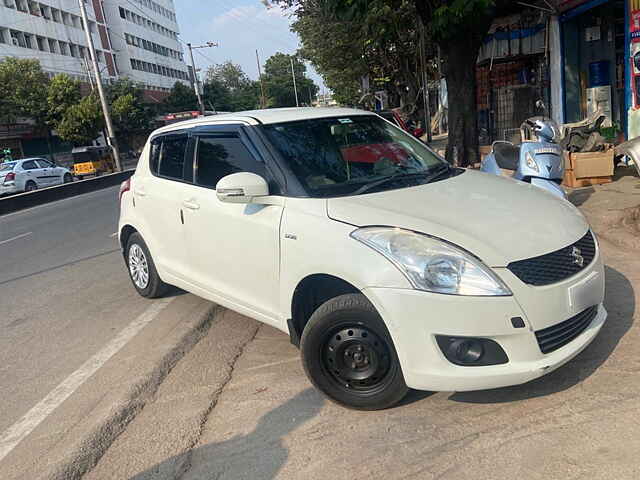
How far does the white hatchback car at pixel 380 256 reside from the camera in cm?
278

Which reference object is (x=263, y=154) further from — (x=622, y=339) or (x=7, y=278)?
(x=7, y=278)

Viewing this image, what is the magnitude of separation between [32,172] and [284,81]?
343 ft

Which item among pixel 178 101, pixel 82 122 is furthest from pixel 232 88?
pixel 82 122

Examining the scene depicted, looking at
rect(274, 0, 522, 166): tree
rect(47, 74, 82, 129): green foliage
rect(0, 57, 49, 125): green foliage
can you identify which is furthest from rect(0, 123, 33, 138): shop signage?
rect(274, 0, 522, 166): tree

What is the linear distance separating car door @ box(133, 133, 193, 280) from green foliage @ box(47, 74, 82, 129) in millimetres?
41915

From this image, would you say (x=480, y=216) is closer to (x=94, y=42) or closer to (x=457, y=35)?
(x=457, y=35)

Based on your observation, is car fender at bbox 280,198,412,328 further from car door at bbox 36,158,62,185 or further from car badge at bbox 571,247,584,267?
car door at bbox 36,158,62,185

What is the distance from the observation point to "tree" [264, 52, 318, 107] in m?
120

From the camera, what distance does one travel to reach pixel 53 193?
20.7 metres

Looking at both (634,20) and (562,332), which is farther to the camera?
(634,20)

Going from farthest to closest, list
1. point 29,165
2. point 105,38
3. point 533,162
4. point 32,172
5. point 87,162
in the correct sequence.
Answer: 1. point 105,38
2. point 87,162
3. point 29,165
4. point 32,172
5. point 533,162

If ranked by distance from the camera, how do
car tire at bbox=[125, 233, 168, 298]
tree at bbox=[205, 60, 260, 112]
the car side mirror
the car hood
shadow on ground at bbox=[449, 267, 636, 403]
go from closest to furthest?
the car hood, shadow on ground at bbox=[449, 267, 636, 403], the car side mirror, car tire at bbox=[125, 233, 168, 298], tree at bbox=[205, 60, 260, 112]

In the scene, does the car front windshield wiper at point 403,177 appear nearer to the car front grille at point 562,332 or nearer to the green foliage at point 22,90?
the car front grille at point 562,332

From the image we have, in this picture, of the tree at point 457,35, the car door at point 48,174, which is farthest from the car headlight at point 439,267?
the car door at point 48,174
